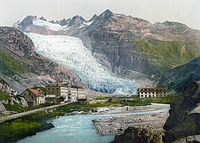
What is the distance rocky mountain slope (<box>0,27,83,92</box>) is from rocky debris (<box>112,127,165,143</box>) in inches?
3973

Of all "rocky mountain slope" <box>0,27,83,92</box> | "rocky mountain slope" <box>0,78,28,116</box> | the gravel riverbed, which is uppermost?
"rocky mountain slope" <box>0,27,83,92</box>

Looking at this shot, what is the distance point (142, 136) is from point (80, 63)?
441ft

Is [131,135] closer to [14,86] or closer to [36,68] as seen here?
[14,86]

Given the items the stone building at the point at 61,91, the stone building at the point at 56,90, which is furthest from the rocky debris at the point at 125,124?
the stone building at the point at 56,90

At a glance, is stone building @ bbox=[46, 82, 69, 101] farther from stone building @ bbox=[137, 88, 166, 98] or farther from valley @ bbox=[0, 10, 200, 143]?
stone building @ bbox=[137, 88, 166, 98]

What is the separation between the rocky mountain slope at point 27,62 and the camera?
4752 inches

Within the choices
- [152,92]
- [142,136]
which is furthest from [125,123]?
[152,92]

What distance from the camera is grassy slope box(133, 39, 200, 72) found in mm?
173962

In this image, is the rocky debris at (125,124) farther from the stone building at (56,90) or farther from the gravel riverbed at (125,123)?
the stone building at (56,90)

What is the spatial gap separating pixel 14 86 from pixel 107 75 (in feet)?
221

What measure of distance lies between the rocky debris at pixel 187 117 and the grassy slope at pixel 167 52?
14948 cm

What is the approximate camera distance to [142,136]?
60.4 ft

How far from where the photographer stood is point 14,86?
309 ft

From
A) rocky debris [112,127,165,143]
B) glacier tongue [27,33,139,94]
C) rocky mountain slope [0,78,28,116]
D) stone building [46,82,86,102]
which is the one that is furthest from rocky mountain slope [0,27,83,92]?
rocky debris [112,127,165,143]
